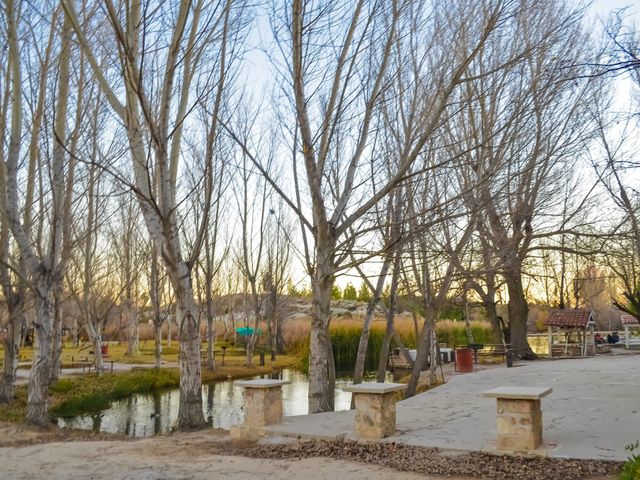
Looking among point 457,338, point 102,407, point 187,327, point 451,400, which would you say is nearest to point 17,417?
point 102,407

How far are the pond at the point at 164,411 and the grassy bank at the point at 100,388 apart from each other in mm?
366

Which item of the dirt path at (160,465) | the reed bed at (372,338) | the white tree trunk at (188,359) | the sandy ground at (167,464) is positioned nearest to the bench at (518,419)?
the sandy ground at (167,464)

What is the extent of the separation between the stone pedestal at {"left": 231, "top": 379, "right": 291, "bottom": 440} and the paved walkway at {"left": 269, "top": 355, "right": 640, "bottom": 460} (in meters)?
0.18

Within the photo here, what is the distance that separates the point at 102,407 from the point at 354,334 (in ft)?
41.7

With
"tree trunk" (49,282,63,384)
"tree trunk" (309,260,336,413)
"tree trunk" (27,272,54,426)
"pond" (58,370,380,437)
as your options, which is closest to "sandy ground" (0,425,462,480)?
"tree trunk" (309,260,336,413)

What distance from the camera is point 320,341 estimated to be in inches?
345

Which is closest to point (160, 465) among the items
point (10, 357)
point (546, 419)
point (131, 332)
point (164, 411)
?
point (546, 419)

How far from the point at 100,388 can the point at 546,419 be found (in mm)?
12963

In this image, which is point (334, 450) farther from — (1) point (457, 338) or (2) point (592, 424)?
(1) point (457, 338)

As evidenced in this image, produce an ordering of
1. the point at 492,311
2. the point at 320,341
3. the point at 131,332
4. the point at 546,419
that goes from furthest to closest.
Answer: the point at 131,332 → the point at 492,311 → the point at 320,341 → the point at 546,419

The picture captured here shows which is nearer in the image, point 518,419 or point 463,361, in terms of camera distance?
point 518,419

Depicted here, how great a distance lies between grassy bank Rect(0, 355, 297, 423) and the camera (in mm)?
14570

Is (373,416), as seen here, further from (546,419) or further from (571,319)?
(571,319)

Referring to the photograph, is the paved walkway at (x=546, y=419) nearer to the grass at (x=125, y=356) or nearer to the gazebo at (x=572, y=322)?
the gazebo at (x=572, y=322)
